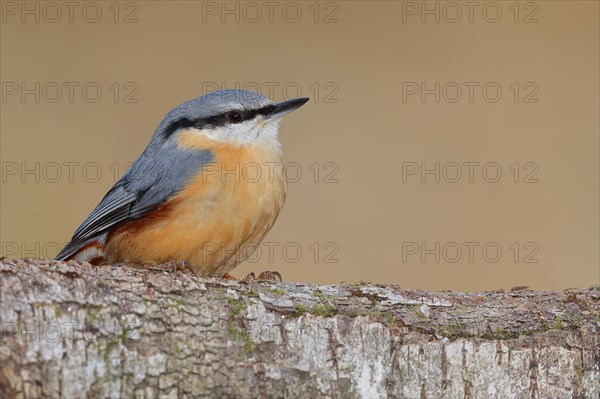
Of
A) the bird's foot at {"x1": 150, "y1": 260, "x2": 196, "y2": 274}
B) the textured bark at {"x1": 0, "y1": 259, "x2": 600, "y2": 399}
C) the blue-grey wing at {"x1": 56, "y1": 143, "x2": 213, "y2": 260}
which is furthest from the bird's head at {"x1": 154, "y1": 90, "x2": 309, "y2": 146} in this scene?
the textured bark at {"x1": 0, "y1": 259, "x2": 600, "y2": 399}

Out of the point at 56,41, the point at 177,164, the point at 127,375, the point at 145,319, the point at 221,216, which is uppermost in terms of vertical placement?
the point at 56,41

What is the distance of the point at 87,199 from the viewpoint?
7355 mm

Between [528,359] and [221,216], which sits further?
[221,216]

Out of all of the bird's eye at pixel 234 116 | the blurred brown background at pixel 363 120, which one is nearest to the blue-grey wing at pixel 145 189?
the bird's eye at pixel 234 116

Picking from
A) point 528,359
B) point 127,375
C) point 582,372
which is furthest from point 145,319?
point 582,372

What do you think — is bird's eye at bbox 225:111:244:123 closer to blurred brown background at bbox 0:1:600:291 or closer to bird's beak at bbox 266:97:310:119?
bird's beak at bbox 266:97:310:119

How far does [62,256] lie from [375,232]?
10.9 ft

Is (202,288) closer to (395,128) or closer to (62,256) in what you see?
(62,256)

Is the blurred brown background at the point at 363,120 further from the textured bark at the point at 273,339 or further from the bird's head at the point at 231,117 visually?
the textured bark at the point at 273,339

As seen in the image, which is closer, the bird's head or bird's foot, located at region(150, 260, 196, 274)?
bird's foot, located at region(150, 260, 196, 274)

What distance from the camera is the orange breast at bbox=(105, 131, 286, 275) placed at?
4.29 metres

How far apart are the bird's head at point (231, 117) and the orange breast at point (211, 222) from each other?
0.18m

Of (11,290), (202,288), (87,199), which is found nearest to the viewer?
(11,290)

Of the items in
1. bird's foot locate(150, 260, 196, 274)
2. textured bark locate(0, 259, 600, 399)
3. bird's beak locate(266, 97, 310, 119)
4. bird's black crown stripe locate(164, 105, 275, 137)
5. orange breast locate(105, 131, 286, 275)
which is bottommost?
textured bark locate(0, 259, 600, 399)
